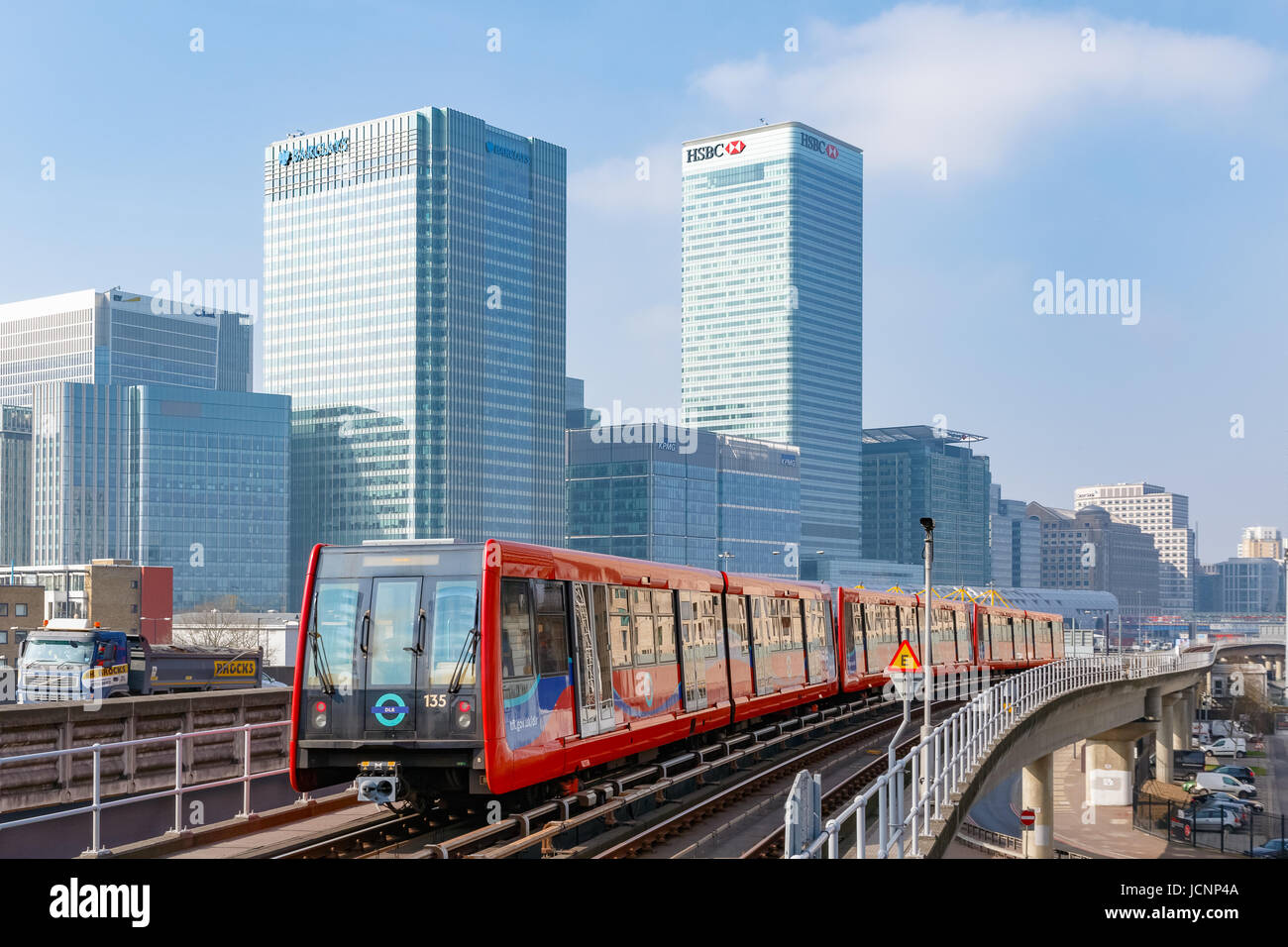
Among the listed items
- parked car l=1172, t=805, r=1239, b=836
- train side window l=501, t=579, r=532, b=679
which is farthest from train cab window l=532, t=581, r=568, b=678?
parked car l=1172, t=805, r=1239, b=836

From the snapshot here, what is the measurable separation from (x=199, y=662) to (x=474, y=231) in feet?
495

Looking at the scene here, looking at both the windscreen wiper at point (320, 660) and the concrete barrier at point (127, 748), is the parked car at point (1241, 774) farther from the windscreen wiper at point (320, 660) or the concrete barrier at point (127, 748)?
the windscreen wiper at point (320, 660)

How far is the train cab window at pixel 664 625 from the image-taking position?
68.6 feet

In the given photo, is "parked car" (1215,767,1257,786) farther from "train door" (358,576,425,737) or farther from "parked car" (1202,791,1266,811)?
"train door" (358,576,425,737)

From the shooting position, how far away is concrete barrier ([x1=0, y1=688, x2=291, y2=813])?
729 inches

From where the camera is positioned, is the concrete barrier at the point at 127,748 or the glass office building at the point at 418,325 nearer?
the concrete barrier at the point at 127,748

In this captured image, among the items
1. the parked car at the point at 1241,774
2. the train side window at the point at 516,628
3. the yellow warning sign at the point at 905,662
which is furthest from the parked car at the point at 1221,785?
the train side window at the point at 516,628

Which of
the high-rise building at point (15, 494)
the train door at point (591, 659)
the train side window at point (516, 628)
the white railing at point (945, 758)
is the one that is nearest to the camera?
the white railing at point (945, 758)

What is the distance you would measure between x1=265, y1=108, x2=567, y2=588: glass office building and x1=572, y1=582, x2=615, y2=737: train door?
6165 inches

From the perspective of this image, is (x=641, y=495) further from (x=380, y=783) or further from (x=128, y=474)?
(x=380, y=783)

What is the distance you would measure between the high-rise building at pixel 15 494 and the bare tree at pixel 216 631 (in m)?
58.8

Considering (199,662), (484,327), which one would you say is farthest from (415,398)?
(199,662)
